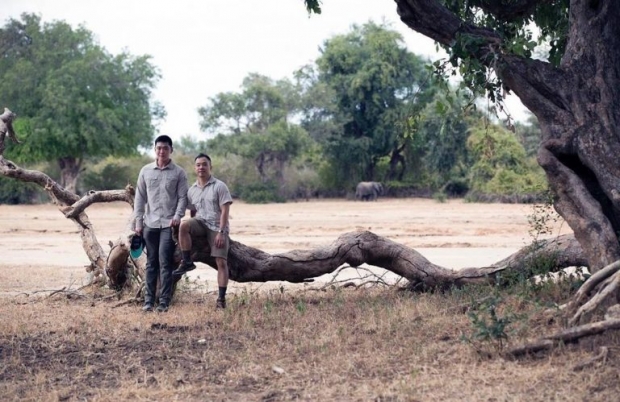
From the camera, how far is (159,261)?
965cm

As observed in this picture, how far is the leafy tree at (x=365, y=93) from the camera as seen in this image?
48906 millimetres

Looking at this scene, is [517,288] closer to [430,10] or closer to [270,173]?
[430,10]

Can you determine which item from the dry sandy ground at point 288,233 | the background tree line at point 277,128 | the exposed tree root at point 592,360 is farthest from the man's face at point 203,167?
the background tree line at point 277,128

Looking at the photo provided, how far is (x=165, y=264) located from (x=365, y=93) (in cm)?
4147

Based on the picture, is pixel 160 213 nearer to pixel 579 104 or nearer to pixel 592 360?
pixel 579 104

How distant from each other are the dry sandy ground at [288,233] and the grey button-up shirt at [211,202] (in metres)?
3.03

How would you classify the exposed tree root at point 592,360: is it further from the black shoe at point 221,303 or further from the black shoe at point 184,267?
the black shoe at point 184,267

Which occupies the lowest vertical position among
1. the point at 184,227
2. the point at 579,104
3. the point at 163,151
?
the point at 184,227

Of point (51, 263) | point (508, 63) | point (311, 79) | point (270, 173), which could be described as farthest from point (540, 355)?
point (311, 79)

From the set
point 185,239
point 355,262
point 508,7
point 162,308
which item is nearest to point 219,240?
point 185,239

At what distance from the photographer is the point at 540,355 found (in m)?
6.47

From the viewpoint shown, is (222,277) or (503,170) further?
(503,170)

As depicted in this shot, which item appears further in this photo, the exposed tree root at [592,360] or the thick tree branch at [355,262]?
the thick tree branch at [355,262]

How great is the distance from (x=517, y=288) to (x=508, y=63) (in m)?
2.39
